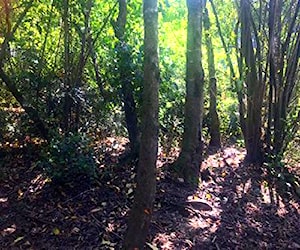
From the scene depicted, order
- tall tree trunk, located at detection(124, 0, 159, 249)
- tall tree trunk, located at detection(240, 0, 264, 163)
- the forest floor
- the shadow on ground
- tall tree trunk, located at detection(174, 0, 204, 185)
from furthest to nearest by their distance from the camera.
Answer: tall tree trunk, located at detection(240, 0, 264, 163)
tall tree trunk, located at detection(174, 0, 204, 185)
the shadow on ground
the forest floor
tall tree trunk, located at detection(124, 0, 159, 249)

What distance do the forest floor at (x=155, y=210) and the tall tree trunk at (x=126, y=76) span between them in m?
0.47

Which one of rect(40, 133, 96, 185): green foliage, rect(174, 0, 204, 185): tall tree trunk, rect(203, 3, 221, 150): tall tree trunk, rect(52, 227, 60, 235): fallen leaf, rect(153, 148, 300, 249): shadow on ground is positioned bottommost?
rect(52, 227, 60, 235): fallen leaf

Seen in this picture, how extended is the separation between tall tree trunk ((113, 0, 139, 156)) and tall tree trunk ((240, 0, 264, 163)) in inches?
82.5

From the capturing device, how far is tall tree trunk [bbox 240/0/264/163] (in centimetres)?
705

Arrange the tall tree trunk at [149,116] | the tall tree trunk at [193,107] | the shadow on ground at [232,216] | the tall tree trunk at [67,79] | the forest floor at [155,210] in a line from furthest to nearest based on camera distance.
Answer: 1. the tall tree trunk at [67,79]
2. the tall tree trunk at [193,107]
3. the shadow on ground at [232,216]
4. the forest floor at [155,210]
5. the tall tree trunk at [149,116]

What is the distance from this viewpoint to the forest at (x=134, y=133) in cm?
456

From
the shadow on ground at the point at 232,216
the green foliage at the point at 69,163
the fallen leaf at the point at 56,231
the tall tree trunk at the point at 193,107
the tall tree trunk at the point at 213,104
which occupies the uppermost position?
the tall tree trunk at the point at 213,104

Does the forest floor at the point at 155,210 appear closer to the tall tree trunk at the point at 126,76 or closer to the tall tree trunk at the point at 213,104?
the tall tree trunk at the point at 126,76

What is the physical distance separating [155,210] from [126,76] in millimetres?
1964

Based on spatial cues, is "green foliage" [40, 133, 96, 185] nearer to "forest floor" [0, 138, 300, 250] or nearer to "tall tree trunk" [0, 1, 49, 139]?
"forest floor" [0, 138, 300, 250]

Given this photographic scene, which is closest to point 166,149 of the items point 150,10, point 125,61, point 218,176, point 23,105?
point 218,176

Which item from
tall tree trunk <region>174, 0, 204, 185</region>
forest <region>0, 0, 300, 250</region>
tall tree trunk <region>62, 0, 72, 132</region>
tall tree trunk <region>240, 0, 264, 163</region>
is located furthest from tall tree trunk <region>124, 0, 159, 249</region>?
tall tree trunk <region>240, 0, 264, 163</region>

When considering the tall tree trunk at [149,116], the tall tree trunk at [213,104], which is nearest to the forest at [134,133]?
the tall tree trunk at [149,116]

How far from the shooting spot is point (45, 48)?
675 cm
